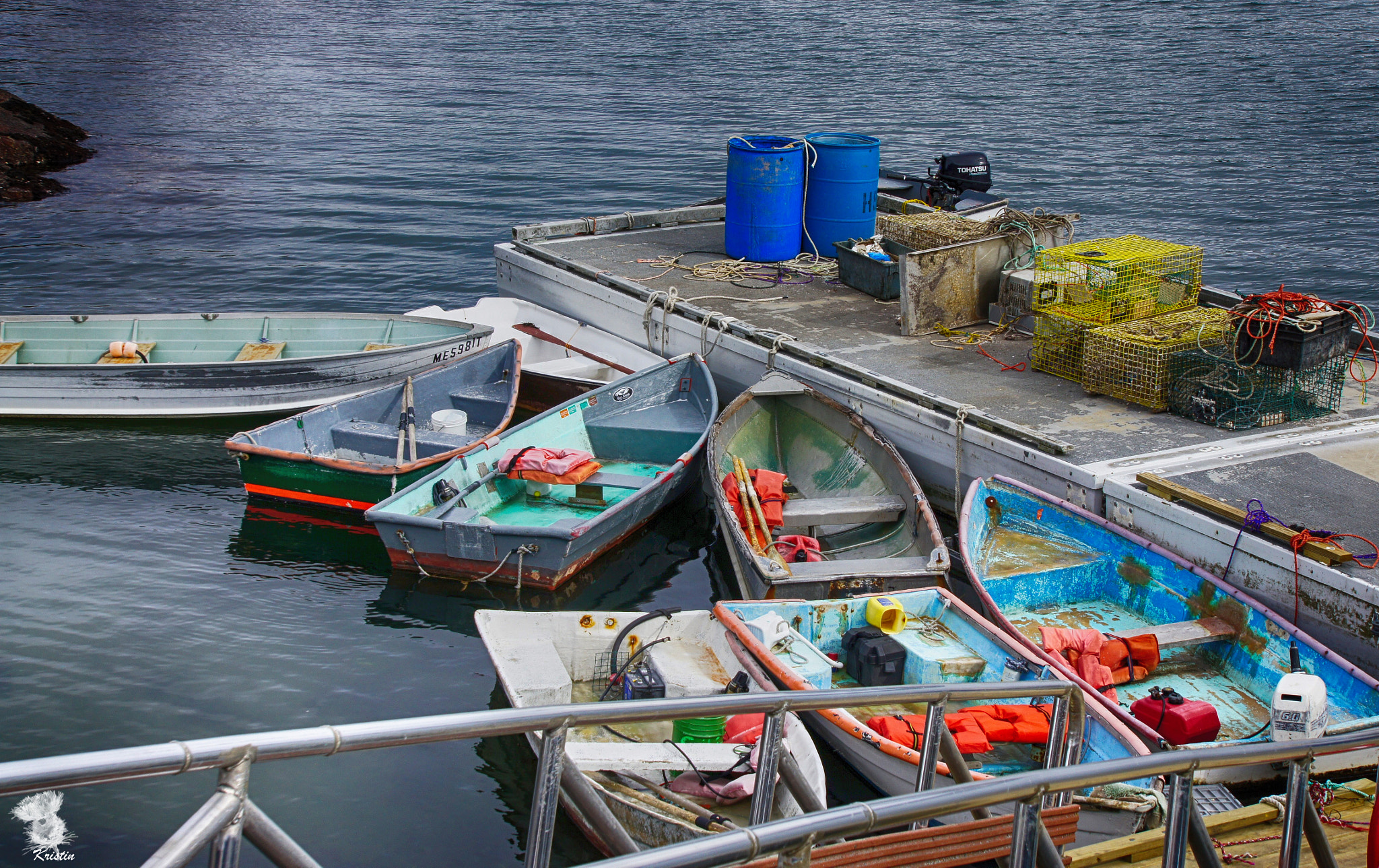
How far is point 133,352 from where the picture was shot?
41.7 feet

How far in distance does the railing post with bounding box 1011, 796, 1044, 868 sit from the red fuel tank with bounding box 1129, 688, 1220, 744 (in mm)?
3496

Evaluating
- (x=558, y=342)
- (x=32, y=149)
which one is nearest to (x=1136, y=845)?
(x=558, y=342)

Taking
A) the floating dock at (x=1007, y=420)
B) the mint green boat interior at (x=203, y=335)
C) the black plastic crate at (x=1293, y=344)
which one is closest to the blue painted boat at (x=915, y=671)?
the floating dock at (x=1007, y=420)

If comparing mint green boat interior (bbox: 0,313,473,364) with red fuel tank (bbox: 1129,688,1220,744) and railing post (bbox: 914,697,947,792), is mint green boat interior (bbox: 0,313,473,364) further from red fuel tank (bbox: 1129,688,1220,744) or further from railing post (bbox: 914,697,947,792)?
railing post (bbox: 914,697,947,792)

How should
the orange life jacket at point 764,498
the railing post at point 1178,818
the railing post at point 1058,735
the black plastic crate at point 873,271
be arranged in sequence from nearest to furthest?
the railing post at point 1178,818, the railing post at point 1058,735, the orange life jacket at point 764,498, the black plastic crate at point 873,271

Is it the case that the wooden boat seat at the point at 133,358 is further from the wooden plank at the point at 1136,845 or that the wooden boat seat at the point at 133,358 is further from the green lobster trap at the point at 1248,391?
the wooden plank at the point at 1136,845

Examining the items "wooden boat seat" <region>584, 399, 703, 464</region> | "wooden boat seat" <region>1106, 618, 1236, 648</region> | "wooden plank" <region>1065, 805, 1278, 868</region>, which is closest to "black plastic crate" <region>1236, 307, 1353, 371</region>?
"wooden boat seat" <region>1106, 618, 1236, 648</region>

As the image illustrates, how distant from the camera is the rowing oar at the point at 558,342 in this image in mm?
12211

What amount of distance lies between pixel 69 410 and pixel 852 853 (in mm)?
11543

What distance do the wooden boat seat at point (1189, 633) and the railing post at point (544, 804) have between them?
510 cm

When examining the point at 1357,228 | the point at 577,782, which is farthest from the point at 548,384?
the point at 1357,228

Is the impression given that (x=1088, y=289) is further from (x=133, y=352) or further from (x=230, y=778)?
(x=133, y=352)

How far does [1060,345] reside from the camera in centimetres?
1016

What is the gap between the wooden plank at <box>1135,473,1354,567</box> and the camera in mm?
7031
